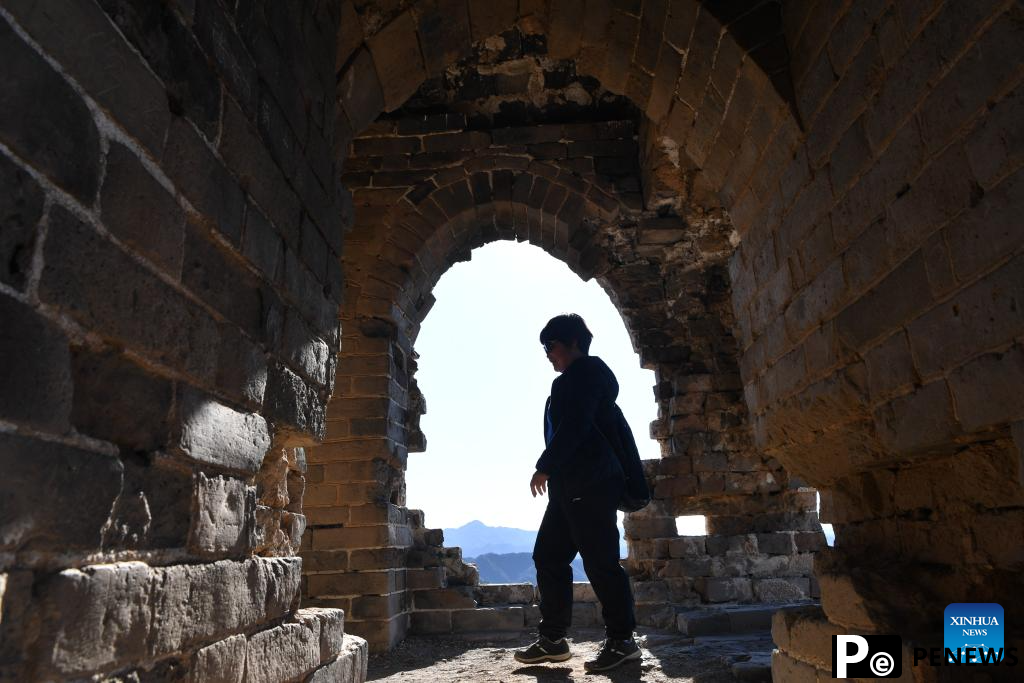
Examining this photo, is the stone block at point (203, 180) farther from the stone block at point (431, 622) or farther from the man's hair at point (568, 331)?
the stone block at point (431, 622)

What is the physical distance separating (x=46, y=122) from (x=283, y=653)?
1.69 metres

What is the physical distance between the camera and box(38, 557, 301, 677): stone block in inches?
48.0

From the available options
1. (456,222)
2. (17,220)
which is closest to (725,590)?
(456,222)

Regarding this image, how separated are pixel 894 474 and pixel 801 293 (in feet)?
2.61

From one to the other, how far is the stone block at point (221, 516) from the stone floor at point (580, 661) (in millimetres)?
2480

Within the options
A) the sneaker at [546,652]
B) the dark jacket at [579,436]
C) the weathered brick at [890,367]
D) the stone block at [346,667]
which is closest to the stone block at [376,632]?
the sneaker at [546,652]

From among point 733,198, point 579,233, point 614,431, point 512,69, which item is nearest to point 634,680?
point 614,431

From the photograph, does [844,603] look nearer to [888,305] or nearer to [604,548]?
[888,305]

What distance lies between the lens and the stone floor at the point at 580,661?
154 inches

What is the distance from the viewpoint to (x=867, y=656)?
2.39 m

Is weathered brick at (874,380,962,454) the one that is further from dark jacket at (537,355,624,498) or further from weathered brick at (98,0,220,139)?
weathered brick at (98,0,220,139)

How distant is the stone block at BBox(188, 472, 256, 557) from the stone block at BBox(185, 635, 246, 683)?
0.77 ft

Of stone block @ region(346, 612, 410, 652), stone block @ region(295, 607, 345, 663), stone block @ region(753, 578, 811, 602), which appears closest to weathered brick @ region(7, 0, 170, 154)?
stone block @ region(295, 607, 345, 663)

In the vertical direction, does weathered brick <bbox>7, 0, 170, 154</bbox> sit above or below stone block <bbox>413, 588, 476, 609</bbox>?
above
